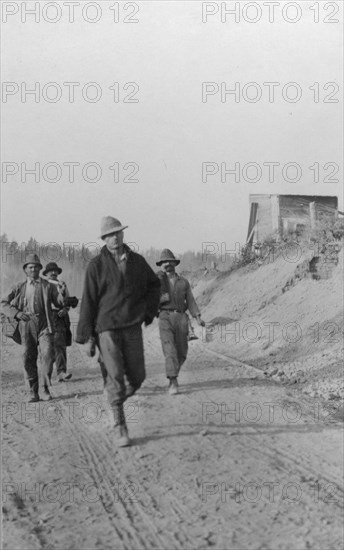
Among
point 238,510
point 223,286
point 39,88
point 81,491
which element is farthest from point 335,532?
point 223,286

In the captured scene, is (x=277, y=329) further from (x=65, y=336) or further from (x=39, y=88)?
(x=39, y=88)

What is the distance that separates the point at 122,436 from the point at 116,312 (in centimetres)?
117

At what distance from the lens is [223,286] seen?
17891mm

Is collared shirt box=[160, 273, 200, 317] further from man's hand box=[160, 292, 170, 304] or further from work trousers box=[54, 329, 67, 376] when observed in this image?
work trousers box=[54, 329, 67, 376]

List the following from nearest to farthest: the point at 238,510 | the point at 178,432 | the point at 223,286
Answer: the point at 238,510 < the point at 178,432 < the point at 223,286

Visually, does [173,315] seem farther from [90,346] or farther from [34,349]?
[90,346]

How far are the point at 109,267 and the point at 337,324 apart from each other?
289 inches

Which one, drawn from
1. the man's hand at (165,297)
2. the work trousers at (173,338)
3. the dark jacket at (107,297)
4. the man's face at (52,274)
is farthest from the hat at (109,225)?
the man's face at (52,274)

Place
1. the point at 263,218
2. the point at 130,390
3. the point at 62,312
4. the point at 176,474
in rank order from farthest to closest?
the point at 263,218, the point at 62,312, the point at 130,390, the point at 176,474

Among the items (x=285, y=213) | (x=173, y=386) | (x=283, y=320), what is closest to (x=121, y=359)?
(x=173, y=386)

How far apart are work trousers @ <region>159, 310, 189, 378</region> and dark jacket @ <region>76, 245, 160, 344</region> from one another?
241cm

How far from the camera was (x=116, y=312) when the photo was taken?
18.7 ft

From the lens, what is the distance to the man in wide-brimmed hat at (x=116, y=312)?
18.6 ft

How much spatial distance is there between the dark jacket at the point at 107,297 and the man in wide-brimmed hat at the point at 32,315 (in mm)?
2249
